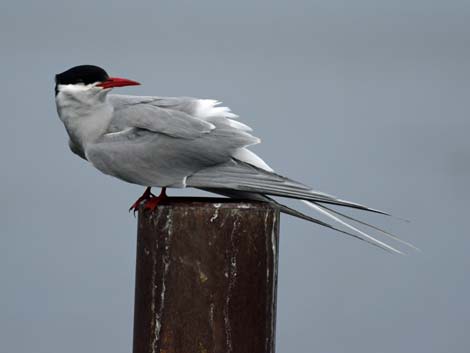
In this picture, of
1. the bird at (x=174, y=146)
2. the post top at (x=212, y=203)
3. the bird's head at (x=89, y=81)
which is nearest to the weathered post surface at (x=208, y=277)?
the post top at (x=212, y=203)

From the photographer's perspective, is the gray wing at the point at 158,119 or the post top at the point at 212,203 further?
the gray wing at the point at 158,119

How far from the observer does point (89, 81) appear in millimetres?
5309

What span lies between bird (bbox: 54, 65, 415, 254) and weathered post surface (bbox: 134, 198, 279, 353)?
47cm

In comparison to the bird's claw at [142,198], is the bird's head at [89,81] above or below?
above

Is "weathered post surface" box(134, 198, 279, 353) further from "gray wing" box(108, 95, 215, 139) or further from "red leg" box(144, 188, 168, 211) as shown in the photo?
"gray wing" box(108, 95, 215, 139)

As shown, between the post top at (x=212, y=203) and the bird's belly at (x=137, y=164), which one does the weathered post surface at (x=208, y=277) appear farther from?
the bird's belly at (x=137, y=164)

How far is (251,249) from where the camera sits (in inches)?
174

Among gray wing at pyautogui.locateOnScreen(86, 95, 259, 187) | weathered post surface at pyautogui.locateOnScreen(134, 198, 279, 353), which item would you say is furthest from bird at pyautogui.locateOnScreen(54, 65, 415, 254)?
weathered post surface at pyautogui.locateOnScreen(134, 198, 279, 353)

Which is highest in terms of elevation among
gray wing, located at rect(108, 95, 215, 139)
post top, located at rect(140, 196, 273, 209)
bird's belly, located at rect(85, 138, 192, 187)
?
gray wing, located at rect(108, 95, 215, 139)

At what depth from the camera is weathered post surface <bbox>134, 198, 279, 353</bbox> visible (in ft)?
14.3

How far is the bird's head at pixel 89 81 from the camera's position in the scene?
17.3 ft

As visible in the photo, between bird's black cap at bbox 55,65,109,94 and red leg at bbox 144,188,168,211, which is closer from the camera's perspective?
red leg at bbox 144,188,168,211

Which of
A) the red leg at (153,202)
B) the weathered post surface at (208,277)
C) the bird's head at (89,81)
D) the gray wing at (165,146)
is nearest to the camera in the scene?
the weathered post surface at (208,277)

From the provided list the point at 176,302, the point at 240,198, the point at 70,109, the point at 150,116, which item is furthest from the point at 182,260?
the point at 70,109
